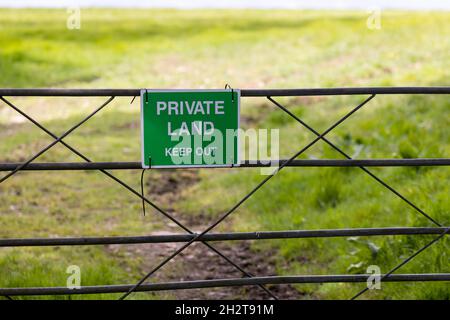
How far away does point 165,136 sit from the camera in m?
4.70

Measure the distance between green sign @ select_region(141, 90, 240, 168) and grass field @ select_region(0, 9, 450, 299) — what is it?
2.07 m

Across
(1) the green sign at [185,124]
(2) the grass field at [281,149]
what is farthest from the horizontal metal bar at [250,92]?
(2) the grass field at [281,149]

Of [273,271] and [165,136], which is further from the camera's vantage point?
[273,271]

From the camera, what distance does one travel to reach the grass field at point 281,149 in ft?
22.5

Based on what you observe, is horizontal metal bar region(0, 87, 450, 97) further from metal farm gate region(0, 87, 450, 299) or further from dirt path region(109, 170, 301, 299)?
dirt path region(109, 170, 301, 299)

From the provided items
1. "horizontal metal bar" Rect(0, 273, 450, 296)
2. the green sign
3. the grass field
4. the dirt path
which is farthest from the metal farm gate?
the dirt path

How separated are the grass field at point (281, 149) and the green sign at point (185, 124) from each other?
2.07 m

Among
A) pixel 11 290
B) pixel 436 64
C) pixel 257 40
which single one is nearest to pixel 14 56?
pixel 257 40

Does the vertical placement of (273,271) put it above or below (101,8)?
below

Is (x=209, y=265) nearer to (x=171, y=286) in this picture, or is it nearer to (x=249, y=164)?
(x=171, y=286)

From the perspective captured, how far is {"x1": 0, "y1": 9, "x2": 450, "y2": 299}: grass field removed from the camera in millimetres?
6855

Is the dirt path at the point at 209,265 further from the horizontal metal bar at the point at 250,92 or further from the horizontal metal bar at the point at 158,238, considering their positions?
the horizontal metal bar at the point at 250,92
